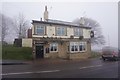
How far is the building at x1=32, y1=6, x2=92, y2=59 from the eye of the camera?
3734cm

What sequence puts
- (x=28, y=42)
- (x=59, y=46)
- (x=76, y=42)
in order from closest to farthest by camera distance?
(x=28, y=42)
(x=59, y=46)
(x=76, y=42)

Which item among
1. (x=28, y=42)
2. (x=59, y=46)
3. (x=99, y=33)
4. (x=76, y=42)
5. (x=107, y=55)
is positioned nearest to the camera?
(x=107, y=55)

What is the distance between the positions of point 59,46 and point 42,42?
405 cm

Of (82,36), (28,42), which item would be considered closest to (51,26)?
(28,42)

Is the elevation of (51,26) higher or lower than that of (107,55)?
higher

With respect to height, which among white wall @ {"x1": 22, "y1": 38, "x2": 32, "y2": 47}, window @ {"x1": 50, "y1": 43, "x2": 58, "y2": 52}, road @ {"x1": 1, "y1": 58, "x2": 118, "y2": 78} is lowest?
road @ {"x1": 1, "y1": 58, "x2": 118, "y2": 78}

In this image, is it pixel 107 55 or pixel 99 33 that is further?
pixel 99 33

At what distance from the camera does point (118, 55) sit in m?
35.3

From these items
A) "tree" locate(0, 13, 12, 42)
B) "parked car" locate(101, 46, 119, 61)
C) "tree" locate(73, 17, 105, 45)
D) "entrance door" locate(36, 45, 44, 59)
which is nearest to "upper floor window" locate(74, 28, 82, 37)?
"entrance door" locate(36, 45, 44, 59)

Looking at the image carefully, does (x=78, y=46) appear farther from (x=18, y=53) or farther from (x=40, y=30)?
(x=18, y=53)

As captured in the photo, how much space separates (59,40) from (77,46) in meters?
4.69

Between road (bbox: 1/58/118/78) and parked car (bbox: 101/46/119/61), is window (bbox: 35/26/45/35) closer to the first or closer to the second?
parked car (bbox: 101/46/119/61)

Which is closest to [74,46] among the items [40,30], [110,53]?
[40,30]

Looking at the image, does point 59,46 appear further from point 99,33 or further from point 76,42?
point 99,33
